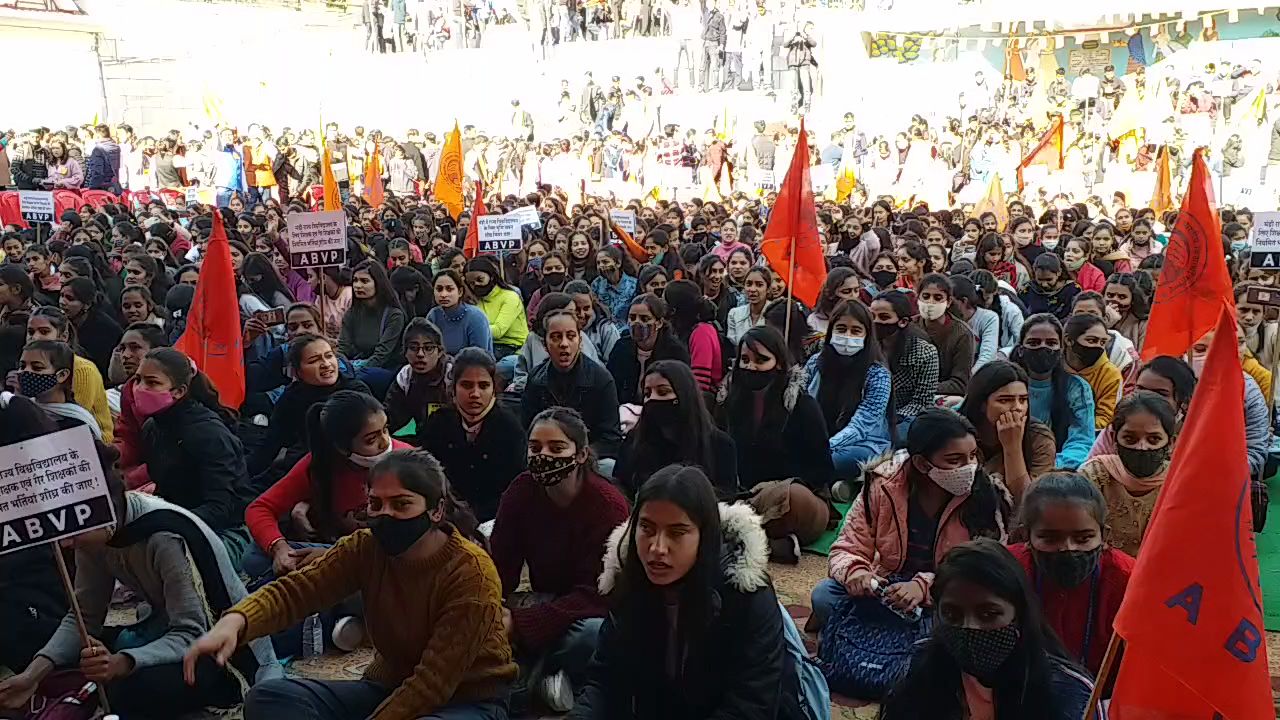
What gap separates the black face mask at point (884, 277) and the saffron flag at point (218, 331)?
490cm

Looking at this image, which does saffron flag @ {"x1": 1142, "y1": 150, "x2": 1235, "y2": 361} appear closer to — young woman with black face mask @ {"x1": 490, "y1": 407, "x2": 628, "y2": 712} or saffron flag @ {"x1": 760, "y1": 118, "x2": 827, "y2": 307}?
saffron flag @ {"x1": 760, "y1": 118, "x2": 827, "y2": 307}

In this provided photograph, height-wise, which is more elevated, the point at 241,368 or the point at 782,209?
the point at 782,209

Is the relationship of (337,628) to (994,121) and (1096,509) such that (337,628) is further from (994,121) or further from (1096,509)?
(994,121)

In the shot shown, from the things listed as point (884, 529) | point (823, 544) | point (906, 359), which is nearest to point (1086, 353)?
point (906, 359)

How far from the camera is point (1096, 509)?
3.30 m

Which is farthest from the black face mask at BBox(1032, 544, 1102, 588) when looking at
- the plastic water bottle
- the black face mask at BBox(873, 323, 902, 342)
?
the black face mask at BBox(873, 323, 902, 342)

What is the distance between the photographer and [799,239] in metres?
8.12

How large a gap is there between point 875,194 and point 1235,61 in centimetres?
739

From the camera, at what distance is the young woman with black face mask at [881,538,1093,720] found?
292 cm

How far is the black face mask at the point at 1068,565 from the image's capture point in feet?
10.8

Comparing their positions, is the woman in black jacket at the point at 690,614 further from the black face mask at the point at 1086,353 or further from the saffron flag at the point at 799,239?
the saffron flag at the point at 799,239

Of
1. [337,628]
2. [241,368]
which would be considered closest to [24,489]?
[337,628]

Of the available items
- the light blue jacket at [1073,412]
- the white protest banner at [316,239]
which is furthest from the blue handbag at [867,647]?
the white protest banner at [316,239]

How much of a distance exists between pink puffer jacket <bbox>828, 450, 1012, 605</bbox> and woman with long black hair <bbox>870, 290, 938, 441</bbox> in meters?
2.51
